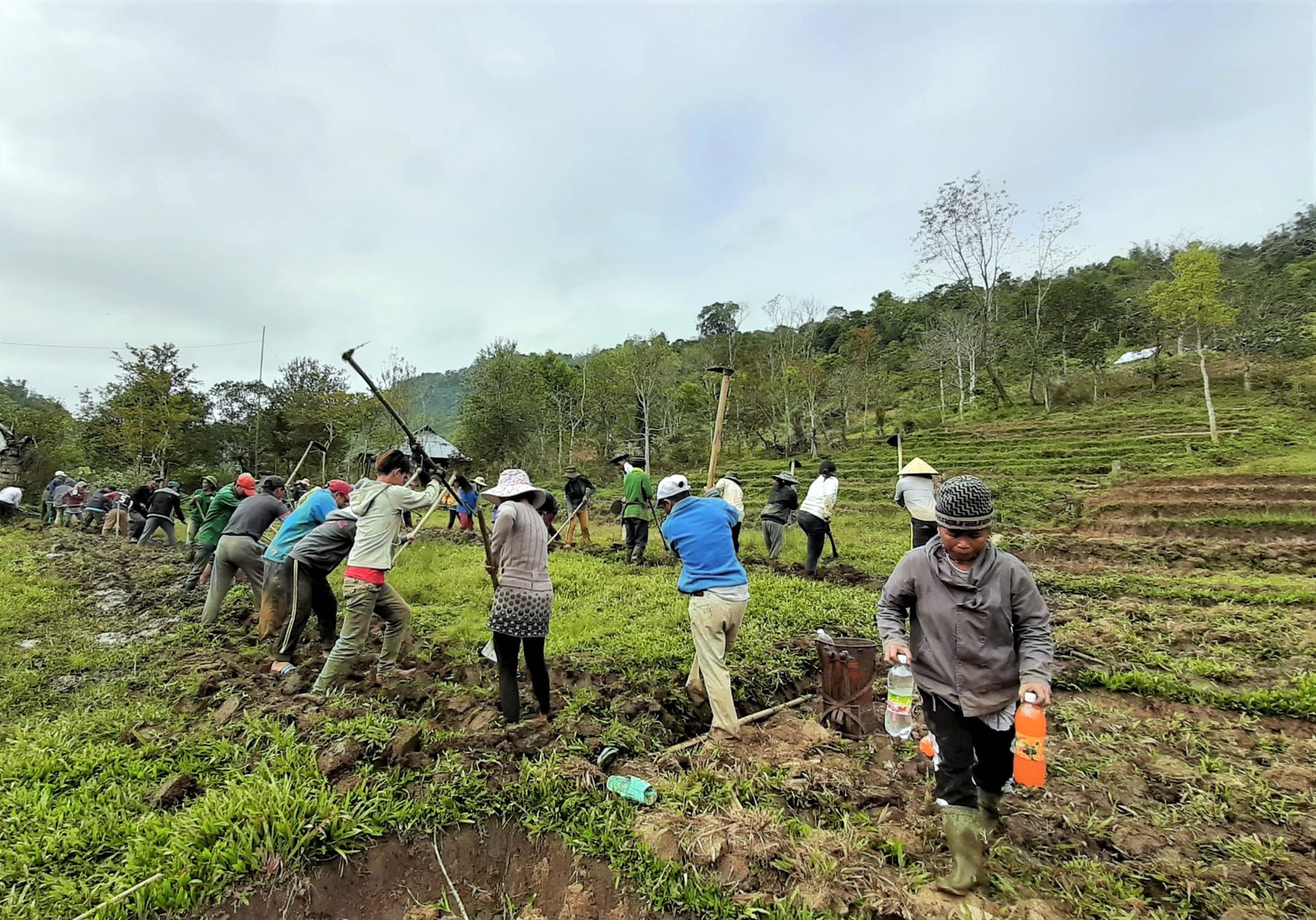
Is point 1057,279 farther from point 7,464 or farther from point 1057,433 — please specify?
point 7,464

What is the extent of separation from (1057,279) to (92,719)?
4618 cm

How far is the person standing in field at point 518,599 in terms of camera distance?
13.3 feet

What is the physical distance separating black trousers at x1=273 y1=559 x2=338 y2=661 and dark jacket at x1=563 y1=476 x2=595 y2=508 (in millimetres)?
5834

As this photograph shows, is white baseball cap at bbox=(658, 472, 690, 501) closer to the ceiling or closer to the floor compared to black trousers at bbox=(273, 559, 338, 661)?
closer to the ceiling

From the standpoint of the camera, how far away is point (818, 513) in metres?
8.95

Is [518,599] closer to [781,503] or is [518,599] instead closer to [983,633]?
[983,633]

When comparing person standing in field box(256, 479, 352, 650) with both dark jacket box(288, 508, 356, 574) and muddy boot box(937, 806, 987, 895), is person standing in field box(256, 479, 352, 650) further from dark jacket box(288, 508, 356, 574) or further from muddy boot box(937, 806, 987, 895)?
muddy boot box(937, 806, 987, 895)

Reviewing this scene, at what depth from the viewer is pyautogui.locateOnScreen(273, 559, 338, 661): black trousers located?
17.8ft

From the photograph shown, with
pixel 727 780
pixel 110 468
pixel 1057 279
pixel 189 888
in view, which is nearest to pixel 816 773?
pixel 727 780

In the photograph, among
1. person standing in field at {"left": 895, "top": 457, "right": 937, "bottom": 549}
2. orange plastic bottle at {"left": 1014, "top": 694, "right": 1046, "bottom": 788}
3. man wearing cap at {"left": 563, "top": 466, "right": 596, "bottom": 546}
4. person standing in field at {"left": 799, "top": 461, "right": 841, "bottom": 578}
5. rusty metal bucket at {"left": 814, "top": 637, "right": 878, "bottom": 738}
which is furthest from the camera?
man wearing cap at {"left": 563, "top": 466, "right": 596, "bottom": 546}

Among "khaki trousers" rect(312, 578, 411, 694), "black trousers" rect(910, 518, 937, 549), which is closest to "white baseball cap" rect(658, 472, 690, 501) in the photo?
"khaki trousers" rect(312, 578, 411, 694)

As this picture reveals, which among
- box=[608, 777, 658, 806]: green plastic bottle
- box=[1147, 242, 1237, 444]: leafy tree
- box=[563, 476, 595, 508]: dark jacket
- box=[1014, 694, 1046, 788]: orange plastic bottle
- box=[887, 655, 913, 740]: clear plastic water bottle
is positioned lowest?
box=[608, 777, 658, 806]: green plastic bottle

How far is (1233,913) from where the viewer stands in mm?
2430

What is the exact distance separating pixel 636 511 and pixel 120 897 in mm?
8101
